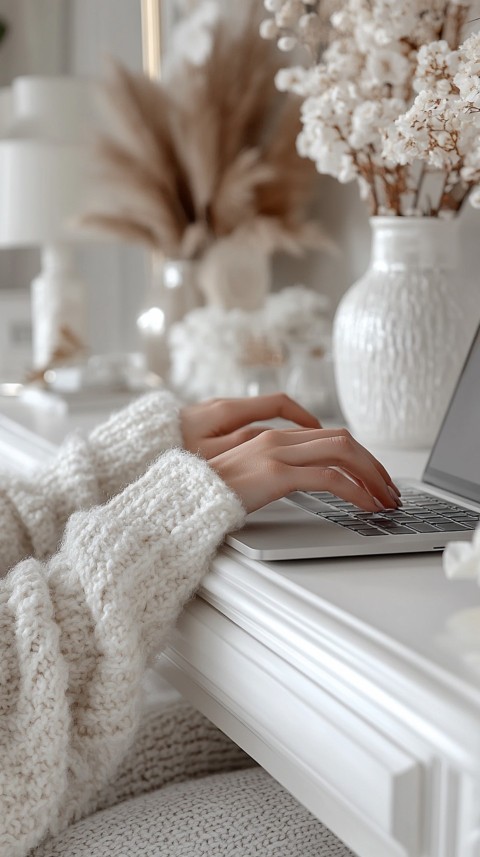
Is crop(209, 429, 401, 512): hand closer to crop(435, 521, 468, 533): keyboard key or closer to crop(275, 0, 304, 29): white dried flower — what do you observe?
crop(435, 521, 468, 533): keyboard key

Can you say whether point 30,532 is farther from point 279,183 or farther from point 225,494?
point 279,183

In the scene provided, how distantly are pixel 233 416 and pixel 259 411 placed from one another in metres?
0.02

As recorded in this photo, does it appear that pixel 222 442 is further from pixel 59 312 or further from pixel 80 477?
pixel 59 312

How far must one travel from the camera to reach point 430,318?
39.0 inches

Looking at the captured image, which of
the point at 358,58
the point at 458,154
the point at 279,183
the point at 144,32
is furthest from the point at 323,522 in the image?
the point at 144,32

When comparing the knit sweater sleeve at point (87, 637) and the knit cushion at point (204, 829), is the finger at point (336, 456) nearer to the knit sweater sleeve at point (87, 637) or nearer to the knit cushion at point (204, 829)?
the knit sweater sleeve at point (87, 637)

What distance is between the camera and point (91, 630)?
0.62 meters

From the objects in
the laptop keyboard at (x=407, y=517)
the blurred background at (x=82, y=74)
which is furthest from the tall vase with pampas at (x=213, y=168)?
the laptop keyboard at (x=407, y=517)

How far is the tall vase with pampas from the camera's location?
1.51 metres

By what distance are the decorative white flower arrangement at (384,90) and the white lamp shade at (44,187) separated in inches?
30.3

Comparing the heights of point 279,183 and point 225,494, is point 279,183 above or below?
above

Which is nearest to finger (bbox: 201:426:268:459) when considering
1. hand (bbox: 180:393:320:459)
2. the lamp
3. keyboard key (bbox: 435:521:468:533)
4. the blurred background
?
hand (bbox: 180:393:320:459)

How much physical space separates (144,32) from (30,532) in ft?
4.65

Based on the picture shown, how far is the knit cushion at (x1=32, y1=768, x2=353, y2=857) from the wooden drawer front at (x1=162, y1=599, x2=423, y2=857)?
2.3 inches
